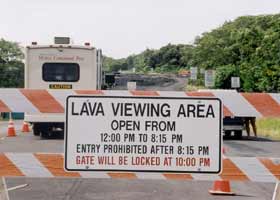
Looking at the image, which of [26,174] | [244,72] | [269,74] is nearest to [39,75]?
[26,174]

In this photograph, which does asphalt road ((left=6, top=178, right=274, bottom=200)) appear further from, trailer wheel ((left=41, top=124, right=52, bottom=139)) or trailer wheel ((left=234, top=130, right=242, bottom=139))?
trailer wheel ((left=234, top=130, right=242, bottom=139))

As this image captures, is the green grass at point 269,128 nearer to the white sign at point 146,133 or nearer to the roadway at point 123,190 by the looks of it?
the roadway at point 123,190

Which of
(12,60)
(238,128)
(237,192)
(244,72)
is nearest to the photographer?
(237,192)

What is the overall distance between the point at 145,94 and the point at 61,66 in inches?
819

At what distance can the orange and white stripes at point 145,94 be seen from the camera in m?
5.64

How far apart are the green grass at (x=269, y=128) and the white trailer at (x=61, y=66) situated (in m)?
12.0

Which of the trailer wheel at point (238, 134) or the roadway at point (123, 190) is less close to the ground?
the roadway at point (123, 190)

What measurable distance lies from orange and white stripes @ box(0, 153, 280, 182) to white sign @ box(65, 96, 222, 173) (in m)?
0.05

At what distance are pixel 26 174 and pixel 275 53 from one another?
180 ft

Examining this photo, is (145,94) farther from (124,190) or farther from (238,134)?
(238,134)

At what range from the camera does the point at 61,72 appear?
26141 millimetres

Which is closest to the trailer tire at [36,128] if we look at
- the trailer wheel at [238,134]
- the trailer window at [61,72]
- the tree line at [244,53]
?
the trailer window at [61,72]

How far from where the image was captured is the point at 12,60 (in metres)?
97.6

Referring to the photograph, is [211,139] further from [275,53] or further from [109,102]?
[275,53]
